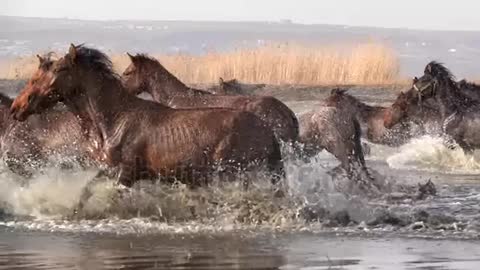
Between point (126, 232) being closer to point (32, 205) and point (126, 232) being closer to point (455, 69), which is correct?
point (32, 205)

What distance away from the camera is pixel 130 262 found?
866cm

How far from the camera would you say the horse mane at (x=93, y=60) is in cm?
1118

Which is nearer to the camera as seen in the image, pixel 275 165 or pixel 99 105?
pixel 275 165

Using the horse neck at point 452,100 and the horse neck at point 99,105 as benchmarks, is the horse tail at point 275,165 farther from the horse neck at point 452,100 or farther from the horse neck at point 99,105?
the horse neck at point 452,100

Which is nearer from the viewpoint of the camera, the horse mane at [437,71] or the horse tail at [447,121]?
the horse mane at [437,71]

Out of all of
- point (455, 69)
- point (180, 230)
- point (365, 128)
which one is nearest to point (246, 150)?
point (180, 230)

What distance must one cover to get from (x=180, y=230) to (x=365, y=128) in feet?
25.4

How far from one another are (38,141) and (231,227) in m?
2.83

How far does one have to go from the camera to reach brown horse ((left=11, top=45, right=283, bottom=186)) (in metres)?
10.8

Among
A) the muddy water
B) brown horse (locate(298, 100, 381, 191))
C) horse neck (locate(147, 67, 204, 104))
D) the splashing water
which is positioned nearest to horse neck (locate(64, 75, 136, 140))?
the muddy water

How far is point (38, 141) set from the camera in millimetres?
12422

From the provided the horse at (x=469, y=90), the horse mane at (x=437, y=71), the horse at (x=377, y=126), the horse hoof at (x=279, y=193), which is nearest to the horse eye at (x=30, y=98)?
the horse hoof at (x=279, y=193)

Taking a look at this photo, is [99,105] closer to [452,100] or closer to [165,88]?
[165,88]

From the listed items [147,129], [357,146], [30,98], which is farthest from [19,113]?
[357,146]
